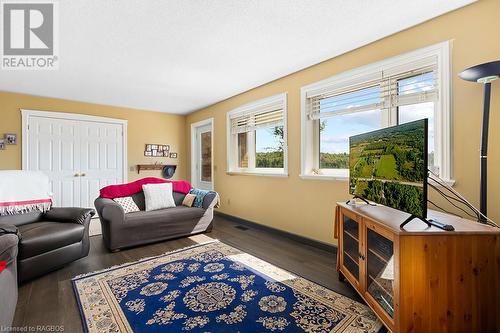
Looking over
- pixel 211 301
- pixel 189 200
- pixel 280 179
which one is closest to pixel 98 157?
pixel 189 200

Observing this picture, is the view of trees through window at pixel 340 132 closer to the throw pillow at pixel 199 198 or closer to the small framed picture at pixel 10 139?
the throw pillow at pixel 199 198

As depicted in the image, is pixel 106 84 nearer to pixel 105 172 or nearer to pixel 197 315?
pixel 105 172

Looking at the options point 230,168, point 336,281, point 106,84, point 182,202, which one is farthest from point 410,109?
point 106,84

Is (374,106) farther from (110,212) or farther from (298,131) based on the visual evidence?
(110,212)

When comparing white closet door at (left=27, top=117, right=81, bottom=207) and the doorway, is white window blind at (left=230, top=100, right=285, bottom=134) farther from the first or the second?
white closet door at (left=27, top=117, right=81, bottom=207)

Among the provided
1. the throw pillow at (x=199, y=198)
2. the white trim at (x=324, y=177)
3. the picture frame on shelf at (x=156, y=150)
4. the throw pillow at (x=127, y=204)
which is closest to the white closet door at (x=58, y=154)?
the picture frame on shelf at (x=156, y=150)

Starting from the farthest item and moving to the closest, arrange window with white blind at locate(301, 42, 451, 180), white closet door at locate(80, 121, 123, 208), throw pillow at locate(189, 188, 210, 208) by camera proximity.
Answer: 1. white closet door at locate(80, 121, 123, 208)
2. throw pillow at locate(189, 188, 210, 208)
3. window with white blind at locate(301, 42, 451, 180)

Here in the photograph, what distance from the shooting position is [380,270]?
5.56 ft

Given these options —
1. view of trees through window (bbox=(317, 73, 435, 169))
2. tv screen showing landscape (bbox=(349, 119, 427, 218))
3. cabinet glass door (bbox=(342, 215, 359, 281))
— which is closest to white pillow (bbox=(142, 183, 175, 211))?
view of trees through window (bbox=(317, 73, 435, 169))

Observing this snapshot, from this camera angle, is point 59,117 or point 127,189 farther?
point 59,117

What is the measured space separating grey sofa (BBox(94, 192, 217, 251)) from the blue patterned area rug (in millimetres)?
612

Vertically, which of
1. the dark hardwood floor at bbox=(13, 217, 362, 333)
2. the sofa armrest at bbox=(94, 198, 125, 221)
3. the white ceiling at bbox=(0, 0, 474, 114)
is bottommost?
the dark hardwood floor at bbox=(13, 217, 362, 333)

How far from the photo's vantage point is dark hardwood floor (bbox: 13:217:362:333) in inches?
71.6

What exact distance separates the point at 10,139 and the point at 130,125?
6.59 feet
